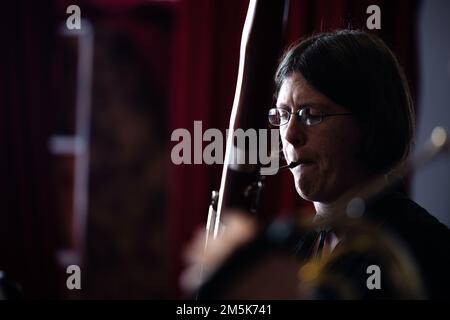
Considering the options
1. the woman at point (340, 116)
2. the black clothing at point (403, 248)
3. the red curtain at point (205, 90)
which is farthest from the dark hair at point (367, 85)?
the red curtain at point (205, 90)

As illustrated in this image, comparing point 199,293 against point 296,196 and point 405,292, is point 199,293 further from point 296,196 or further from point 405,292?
point 296,196

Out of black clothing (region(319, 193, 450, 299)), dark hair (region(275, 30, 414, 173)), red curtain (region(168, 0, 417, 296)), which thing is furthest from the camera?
red curtain (region(168, 0, 417, 296))

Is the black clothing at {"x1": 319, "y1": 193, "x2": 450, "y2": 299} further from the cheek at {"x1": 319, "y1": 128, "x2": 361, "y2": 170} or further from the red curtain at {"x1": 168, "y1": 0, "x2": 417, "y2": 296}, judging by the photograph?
the red curtain at {"x1": 168, "y1": 0, "x2": 417, "y2": 296}

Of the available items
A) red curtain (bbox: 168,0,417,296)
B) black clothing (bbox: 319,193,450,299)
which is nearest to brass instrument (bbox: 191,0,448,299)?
black clothing (bbox: 319,193,450,299)

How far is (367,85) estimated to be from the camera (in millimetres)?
901

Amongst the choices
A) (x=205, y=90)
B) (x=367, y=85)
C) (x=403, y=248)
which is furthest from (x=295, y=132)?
(x=205, y=90)

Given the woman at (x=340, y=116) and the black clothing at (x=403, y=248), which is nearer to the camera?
the black clothing at (x=403, y=248)

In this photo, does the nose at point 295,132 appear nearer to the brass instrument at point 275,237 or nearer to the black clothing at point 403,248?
the brass instrument at point 275,237

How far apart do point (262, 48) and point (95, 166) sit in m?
1.58

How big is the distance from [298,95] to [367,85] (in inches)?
4.4

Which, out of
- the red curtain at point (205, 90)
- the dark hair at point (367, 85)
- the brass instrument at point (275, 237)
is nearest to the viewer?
the brass instrument at point (275, 237)

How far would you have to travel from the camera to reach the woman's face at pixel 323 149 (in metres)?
0.91

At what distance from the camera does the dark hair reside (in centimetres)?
90
